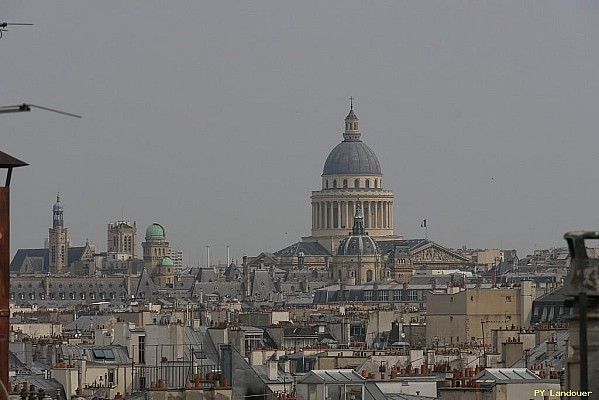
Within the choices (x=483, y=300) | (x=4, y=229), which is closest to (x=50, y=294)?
(x=483, y=300)

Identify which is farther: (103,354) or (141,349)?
(103,354)

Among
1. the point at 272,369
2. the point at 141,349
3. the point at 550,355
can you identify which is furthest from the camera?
the point at 141,349

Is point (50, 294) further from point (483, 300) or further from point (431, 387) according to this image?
point (431, 387)

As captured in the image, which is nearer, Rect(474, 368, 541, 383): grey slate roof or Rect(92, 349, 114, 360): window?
Rect(474, 368, 541, 383): grey slate roof

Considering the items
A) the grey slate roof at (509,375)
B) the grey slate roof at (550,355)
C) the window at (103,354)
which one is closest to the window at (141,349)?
the window at (103,354)

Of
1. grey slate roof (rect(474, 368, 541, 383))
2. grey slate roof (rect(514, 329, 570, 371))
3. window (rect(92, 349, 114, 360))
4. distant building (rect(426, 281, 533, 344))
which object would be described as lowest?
grey slate roof (rect(474, 368, 541, 383))

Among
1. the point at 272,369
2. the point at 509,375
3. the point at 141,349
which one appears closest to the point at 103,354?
the point at 141,349

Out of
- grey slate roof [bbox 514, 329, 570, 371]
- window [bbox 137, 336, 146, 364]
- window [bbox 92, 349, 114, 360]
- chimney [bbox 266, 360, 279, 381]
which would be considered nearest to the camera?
grey slate roof [bbox 514, 329, 570, 371]

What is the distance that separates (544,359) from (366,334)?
40.1 meters

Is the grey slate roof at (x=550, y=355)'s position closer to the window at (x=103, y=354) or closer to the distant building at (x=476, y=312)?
the window at (x=103, y=354)

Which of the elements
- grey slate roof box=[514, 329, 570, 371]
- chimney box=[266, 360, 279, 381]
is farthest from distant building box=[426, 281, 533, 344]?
grey slate roof box=[514, 329, 570, 371]

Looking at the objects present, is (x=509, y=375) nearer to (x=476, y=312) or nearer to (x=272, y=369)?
(x=272, y=369)

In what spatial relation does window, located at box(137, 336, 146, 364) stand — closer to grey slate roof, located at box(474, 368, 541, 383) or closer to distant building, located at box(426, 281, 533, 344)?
grey slate roof, located at box(474, 368, 541, 383)

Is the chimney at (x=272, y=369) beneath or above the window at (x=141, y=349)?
beneath
